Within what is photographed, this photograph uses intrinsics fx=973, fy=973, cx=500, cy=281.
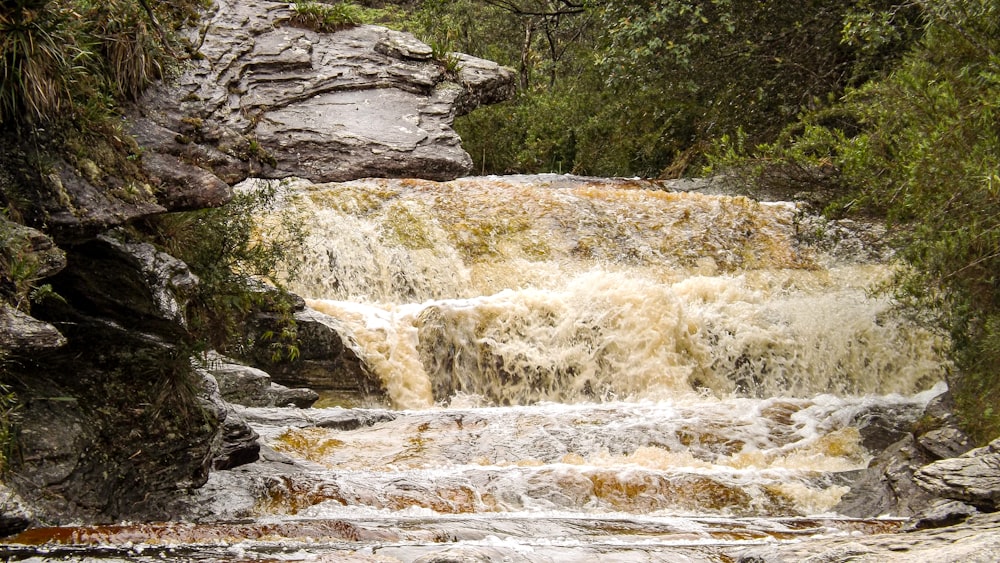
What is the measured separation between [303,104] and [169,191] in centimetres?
127

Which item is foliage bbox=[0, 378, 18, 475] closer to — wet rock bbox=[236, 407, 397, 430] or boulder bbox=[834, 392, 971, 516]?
wet rock bbox=[236, 407, 397, 430]

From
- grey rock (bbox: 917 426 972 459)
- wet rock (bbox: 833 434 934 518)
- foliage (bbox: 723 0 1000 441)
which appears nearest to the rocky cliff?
foliage (bbox: 723 0 1000 441)

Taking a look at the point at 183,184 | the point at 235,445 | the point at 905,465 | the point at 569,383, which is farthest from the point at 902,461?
the point at 183,184

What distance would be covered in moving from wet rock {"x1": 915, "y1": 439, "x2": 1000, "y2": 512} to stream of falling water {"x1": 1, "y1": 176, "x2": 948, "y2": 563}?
814mm

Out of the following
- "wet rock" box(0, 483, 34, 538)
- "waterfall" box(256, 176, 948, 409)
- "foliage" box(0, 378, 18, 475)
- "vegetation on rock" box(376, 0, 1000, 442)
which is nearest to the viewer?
"wet rock" box(0, 483, 34, 538)

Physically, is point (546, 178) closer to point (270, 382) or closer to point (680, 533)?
point (270, 382)

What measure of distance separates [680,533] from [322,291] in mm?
7806

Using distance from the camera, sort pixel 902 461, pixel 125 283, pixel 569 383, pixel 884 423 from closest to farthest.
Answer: pixel 125 283 < pixel 902 461 < pixel 884 423 < pixel 569 383

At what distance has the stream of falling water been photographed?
7.14 meters

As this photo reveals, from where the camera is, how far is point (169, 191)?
6703 millimetres

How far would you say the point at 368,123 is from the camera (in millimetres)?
7367

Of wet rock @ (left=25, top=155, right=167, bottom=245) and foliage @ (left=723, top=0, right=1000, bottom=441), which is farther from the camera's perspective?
foliage @ (left=723, top=0, right=1000, bottom=441)

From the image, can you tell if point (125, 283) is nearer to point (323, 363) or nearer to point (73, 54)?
point (73, 54)

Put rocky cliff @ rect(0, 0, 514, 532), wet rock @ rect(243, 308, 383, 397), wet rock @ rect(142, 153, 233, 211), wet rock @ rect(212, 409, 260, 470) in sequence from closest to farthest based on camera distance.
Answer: rocky cliff @ rect(0, 0, 514, 532)
wet rock @ rect(142, 153, 233, 211)
wet rock @ rect(212, 409, 260, 470)
wet rock @ rect(243, 308, 383, 397)
